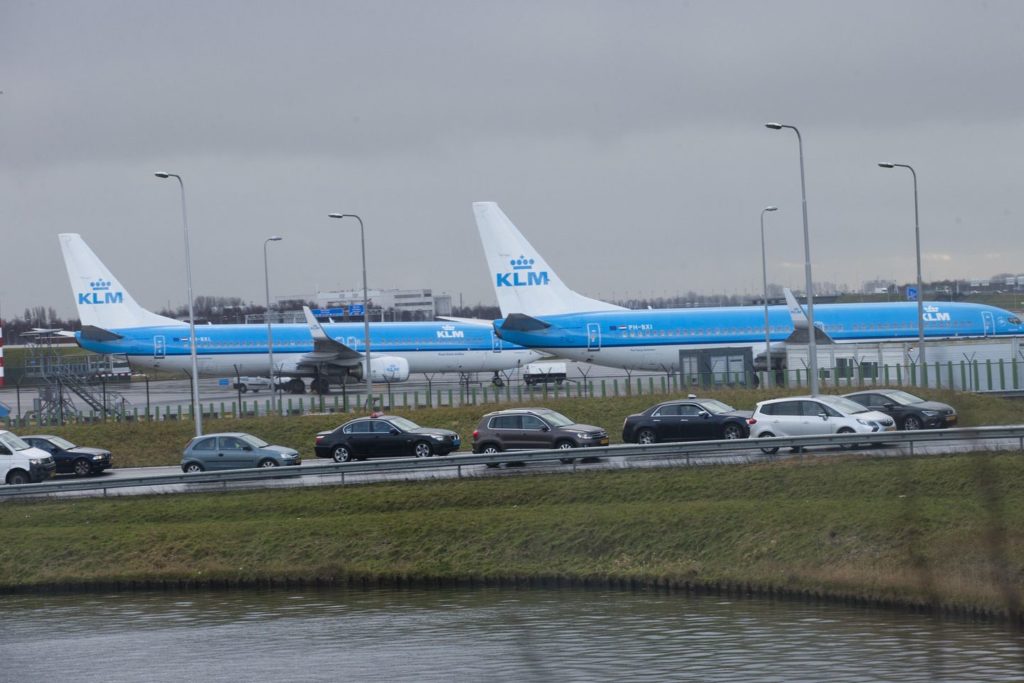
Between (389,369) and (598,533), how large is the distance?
45.5 metres

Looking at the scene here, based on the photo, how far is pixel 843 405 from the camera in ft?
119

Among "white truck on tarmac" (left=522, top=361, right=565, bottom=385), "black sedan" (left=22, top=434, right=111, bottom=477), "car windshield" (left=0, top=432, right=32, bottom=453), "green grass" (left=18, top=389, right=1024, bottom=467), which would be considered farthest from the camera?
"white truck on tarmac" (left=522, top=361, right=565, bottom=385)

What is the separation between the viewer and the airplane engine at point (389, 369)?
7356 centimetres

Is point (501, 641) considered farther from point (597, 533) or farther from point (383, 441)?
point (383, 441)

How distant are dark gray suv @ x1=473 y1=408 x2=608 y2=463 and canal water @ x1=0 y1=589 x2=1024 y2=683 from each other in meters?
10.1

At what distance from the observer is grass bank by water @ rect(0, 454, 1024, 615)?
25031 mm

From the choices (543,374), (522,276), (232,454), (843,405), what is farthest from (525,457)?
(543,374)

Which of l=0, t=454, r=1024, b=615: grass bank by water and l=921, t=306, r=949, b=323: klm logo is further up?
l=921, t=306, r=949, b=323: klm logo

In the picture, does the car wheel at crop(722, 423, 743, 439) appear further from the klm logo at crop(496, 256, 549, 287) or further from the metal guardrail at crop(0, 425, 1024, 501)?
the klm logo at crop(496, 256, 549, 287)

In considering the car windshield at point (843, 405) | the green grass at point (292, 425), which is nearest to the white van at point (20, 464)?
the green grass at point (292, 425)

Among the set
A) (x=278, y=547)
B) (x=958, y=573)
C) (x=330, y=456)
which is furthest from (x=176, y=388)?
(x=958, y=573)

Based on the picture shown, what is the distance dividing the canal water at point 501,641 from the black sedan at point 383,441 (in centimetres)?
1212

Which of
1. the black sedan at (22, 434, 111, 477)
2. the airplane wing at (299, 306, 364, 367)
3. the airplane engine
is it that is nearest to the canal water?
the black sedan at (22, 434, 111, 477)

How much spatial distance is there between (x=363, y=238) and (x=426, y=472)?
62.9 ft
